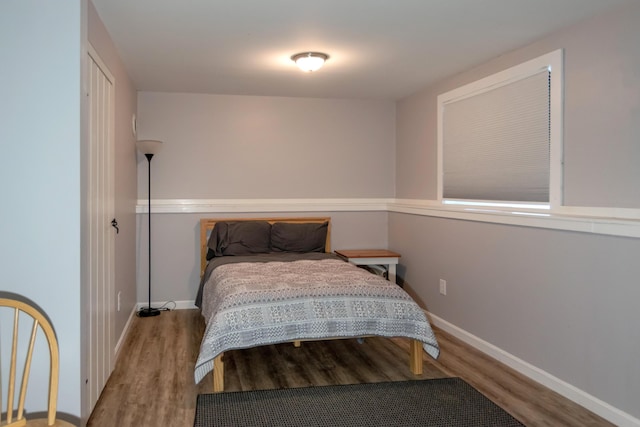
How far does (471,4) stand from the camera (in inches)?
105

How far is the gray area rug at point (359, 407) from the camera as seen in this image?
8.70ft

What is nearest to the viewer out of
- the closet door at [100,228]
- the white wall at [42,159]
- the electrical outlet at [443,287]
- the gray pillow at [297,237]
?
the white wall at [42,159]

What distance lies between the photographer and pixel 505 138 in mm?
3643

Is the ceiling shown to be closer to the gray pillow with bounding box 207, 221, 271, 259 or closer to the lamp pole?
the lamp pole

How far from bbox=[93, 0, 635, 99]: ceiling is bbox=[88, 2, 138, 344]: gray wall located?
0.39 feet

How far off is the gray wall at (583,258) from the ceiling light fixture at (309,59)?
1261mm

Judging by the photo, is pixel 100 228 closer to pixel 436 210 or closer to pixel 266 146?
pixel 266 146

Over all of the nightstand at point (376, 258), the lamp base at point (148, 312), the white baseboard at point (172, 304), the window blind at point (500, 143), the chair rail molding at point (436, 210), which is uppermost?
the window blind at point (500, 143)

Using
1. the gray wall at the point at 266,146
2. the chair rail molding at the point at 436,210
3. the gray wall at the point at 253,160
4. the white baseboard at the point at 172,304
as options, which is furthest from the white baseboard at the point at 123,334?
the gray wall at the point at 266,146

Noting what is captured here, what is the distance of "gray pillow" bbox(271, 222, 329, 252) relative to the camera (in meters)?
5.00

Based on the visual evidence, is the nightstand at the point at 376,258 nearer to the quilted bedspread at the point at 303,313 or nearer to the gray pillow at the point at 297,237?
the gray pillow at the point at 297,237

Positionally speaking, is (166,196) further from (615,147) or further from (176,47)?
(615,147)

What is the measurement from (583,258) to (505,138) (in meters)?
1.12

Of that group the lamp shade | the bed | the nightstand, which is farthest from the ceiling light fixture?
the nightstand
